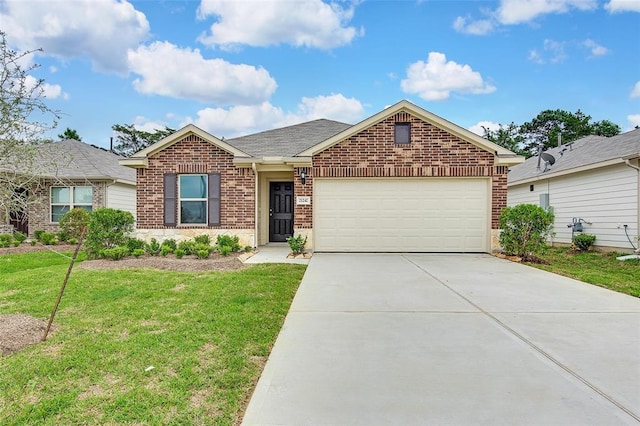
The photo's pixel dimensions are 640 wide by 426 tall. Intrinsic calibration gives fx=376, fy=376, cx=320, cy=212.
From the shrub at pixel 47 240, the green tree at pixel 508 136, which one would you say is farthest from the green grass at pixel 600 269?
the green tree at pixel 508 136

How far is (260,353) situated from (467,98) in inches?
878

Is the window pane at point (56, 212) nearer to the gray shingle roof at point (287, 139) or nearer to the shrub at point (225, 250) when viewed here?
the gray shingle roof at point (287, 139)

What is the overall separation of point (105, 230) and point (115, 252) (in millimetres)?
895

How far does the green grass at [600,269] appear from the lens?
6.83 meters

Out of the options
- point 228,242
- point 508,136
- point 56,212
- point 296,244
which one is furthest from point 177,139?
point 508,136

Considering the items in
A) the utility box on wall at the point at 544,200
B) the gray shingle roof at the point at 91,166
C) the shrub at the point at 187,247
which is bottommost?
the shrub at the point at 187,247

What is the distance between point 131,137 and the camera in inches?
1448

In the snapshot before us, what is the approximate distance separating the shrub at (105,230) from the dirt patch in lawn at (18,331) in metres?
5.13

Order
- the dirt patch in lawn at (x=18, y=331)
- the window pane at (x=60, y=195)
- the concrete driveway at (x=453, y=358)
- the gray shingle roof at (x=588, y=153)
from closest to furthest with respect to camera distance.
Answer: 1. the concrete driveway at (x=453, y=358)
2. the dirt patch in lawn at (x=18, y=331)
3. the gray shingle roof at (x=588, y=153)
4. the window pane at (x=60, y=195)

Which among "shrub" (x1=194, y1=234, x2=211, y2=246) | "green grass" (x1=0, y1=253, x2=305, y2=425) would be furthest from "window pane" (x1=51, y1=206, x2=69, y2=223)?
"green grass" (x1=0, y1=253, x2=305, y2=425)

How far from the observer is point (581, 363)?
328cm

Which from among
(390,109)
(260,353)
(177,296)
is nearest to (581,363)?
(260,353)

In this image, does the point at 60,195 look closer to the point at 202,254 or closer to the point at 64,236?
the point at 64,236

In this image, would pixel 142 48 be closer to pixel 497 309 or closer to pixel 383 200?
pixel 383 200
